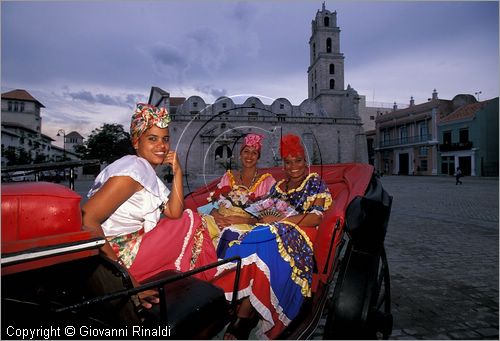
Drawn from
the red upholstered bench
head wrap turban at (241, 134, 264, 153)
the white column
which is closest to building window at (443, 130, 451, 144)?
the white column

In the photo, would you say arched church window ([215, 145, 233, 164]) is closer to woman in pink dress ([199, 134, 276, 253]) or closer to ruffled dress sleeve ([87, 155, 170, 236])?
woman in pink dress ([199, 134, 276, 253])

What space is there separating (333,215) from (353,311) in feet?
2.42

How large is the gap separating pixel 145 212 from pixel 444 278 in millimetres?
4206

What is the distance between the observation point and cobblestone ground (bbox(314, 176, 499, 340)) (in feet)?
9.33

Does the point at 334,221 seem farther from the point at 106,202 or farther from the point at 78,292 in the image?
the point at 78,292

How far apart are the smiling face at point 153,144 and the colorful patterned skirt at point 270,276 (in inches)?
40.6

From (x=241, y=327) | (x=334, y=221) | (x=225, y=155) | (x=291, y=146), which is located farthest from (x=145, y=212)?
(x=225, y=155)

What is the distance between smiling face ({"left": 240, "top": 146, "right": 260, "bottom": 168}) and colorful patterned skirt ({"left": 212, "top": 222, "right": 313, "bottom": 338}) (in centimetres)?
126

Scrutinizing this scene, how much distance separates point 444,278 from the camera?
13.3 ft

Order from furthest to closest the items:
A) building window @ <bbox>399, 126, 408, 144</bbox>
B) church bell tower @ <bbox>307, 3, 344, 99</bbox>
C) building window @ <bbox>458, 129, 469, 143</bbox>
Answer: church bell tower @ <bbox>307, 3, 344, 99</bbox>, building window @ <bbox>399, 126, 408, 144</bbox>, building window @ <bbox>458, 129, 469, 143</bbox>

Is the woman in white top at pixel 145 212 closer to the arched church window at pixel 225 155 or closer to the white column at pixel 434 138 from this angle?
the arched church window at pixel 225 155

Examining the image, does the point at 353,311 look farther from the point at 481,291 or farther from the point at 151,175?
the point at 481,291

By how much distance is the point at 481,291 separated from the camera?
3623 mm

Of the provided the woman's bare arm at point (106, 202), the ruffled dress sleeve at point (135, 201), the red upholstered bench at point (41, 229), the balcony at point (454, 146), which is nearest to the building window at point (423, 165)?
the balcony at point (454, 146)
